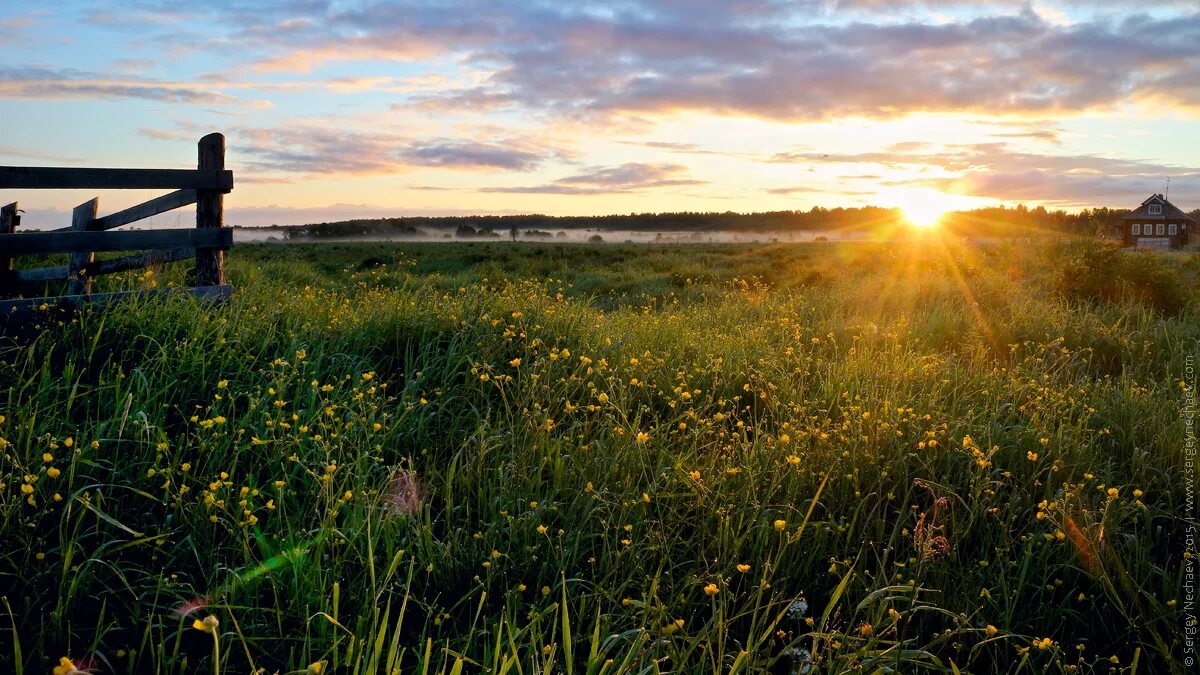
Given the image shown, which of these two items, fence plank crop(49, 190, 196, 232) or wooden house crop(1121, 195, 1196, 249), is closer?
fence plank crop(49, 190, 196, 232)

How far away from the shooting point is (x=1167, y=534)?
4719 millimetres

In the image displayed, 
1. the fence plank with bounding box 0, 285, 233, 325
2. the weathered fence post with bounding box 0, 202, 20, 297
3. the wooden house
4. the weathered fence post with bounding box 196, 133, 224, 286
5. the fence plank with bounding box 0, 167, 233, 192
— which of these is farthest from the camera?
the wooden house

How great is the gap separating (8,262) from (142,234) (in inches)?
211

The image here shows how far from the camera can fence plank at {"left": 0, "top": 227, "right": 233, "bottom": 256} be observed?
718cm

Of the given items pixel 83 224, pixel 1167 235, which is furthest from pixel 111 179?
pixel 1167 235

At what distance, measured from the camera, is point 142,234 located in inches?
306

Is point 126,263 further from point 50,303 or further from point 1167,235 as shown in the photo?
point 1167,235

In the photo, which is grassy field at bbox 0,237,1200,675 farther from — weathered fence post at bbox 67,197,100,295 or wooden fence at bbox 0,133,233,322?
weathered fence post at bbox 67,197,100,295

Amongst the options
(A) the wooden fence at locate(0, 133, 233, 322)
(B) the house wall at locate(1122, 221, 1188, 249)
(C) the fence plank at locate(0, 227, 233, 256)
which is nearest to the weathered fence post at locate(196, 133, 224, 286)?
(A) the wooden fence at locate(0, 133, 233, 322)

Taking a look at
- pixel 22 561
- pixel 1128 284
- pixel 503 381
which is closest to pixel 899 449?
pixel 503 381

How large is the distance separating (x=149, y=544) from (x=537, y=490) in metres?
1.83

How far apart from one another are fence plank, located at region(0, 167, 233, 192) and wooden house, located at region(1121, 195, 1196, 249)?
3447 inches

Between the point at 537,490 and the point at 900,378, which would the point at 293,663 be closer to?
the point at 537,490

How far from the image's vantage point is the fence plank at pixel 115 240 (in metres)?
7.18
